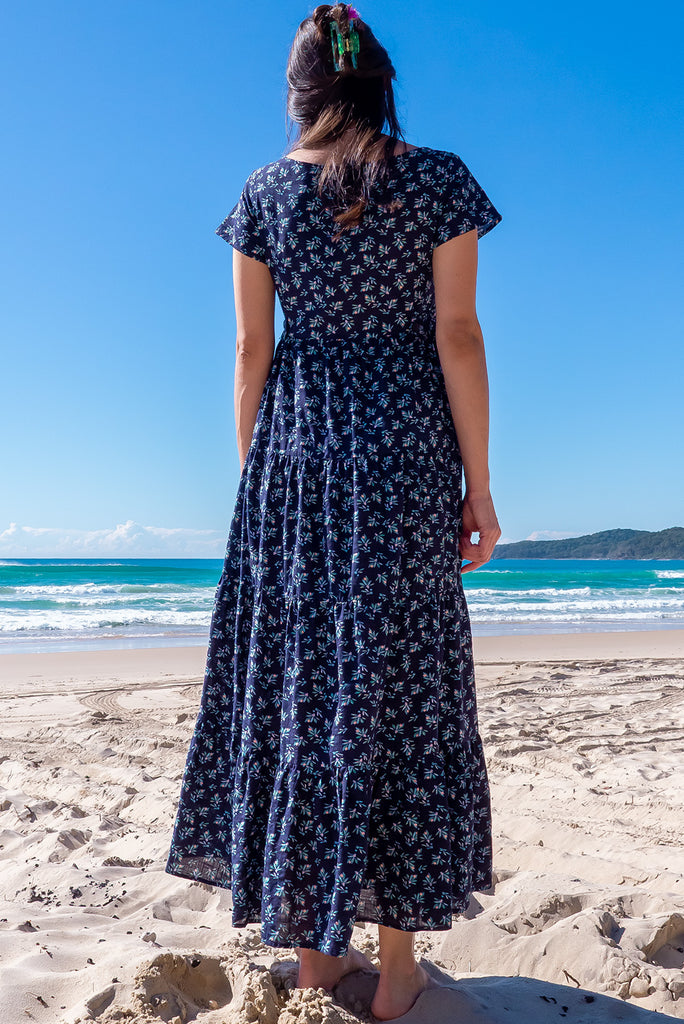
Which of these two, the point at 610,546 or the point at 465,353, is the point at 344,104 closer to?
the point at 465,353

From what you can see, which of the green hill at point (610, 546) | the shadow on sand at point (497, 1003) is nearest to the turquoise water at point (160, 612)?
the shadow on sand at point (497, 1003)

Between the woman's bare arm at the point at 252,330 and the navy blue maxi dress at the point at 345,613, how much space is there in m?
0.03

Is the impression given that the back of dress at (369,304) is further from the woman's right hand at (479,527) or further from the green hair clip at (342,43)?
the green hair clip at (342,43)

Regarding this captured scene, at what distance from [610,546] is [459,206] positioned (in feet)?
191

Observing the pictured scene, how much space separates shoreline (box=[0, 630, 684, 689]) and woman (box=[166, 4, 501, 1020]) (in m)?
5.66

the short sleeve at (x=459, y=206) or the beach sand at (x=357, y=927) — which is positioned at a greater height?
the short sleeve at (x=459, y=206)

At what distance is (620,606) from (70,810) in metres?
16.8

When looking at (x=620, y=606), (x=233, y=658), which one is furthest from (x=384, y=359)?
(x=620, y=606)

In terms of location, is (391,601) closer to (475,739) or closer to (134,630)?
(475,739)

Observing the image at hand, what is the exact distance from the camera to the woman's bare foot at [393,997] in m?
1.60

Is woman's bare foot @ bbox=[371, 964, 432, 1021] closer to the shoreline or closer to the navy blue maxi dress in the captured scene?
the navy blue maxi dress

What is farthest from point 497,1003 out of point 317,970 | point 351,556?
point 351,556

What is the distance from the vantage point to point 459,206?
5.39ft

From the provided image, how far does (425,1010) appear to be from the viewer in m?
1.61
